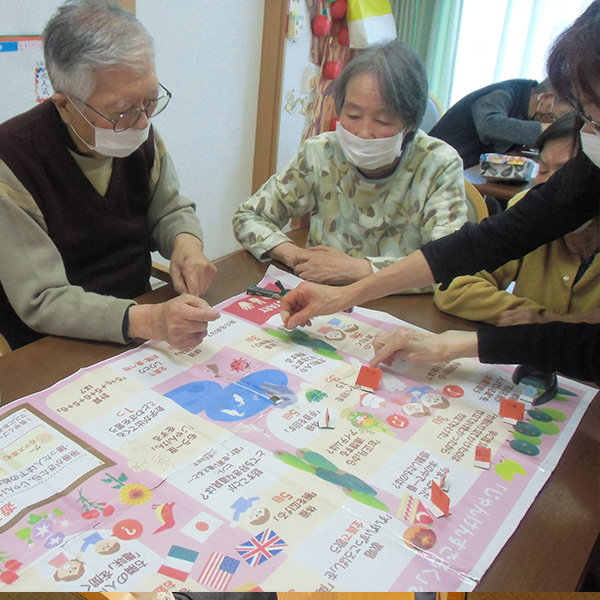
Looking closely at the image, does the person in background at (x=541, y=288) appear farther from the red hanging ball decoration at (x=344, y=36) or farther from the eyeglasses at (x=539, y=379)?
the red hanging ball decoration at (x=344, y=36)

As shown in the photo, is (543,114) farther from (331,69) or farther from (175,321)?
(175,321)

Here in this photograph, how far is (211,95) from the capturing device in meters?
2.95

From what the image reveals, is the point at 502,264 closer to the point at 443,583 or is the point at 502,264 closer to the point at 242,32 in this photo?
the point at 443,583

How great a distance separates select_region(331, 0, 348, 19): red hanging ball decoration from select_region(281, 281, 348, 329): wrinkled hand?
2.65m

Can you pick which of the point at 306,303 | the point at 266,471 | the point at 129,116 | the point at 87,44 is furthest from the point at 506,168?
the point at 266,471

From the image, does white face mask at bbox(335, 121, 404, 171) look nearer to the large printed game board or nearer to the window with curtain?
the large printed game board

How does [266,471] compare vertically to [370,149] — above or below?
below

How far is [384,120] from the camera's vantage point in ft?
5.01

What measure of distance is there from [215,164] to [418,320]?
213 centimetres

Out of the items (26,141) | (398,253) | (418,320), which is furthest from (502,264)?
(26,141)

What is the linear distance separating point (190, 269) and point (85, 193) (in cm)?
30

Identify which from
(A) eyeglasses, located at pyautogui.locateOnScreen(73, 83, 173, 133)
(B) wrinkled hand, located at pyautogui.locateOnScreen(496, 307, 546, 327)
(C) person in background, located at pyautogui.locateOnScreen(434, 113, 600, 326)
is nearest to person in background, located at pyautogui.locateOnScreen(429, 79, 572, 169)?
(C) person in background, located at pyautogui.locateOnScreen(434, 113, 600, 326)

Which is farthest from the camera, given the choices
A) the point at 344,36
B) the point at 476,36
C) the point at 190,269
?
the point at 476,36

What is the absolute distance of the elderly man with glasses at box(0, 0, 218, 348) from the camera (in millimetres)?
1118
